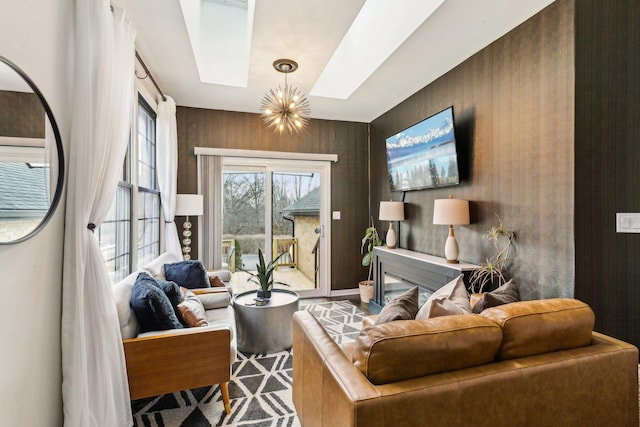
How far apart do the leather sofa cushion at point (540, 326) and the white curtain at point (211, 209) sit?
3637mm

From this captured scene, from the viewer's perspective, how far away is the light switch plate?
2.03m

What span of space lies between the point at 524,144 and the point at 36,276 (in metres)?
3.08

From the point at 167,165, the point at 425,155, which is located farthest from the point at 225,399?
the point at 425,155

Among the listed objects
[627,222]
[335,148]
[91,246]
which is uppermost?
[335,148]

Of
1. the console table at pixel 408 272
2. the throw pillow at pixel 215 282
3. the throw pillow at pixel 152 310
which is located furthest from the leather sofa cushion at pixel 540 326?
the throw pillow at pixel 215 282

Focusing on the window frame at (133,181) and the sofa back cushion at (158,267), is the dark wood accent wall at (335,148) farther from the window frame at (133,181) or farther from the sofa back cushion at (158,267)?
the window frame at (133,181)

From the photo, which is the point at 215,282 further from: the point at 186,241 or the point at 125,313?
the point at 125,313

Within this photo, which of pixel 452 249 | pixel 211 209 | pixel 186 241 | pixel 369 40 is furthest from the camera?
pixel 211 209

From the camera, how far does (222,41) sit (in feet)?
10.7

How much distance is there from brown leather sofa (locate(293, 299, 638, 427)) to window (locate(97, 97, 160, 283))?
79.7 inches

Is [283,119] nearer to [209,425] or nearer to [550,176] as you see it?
[550,176]

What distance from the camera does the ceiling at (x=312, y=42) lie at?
2.23 m

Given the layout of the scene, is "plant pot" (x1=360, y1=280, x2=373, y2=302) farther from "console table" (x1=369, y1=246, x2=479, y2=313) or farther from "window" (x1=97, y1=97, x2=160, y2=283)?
"window" (x1=97, y1=97, x2=160, y2=283)

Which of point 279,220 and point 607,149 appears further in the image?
point 279,220
